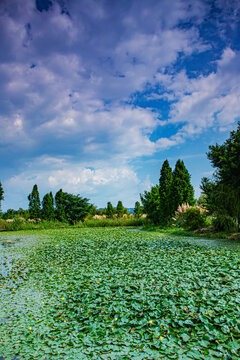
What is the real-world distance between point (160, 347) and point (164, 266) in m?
3.20

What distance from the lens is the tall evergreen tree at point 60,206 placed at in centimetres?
2767

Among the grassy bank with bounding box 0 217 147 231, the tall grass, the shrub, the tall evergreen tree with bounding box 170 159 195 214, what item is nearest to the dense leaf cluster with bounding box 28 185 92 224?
the grassy bank with bounding box 0 217 147 231

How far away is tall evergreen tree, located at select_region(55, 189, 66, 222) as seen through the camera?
90.8 ft

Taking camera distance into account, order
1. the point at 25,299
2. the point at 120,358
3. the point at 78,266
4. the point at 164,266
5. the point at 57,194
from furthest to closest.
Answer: the point at 57,194
the point at 78,266
the point at 164,266
the point at 25,299
the point at 120,358

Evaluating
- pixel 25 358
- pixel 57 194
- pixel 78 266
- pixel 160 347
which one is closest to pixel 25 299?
pixel 25 358

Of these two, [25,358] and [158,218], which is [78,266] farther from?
[158,218]

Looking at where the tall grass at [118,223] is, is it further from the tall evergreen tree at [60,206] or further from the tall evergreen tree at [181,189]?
the tall evergreen tree at [181,189]

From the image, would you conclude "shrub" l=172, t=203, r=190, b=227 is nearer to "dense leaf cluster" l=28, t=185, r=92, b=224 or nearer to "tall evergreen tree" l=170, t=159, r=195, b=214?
"tall evergreen tree" l=170, t=159, r=195, b=214

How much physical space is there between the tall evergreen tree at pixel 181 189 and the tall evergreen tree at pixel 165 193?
0.57 meters

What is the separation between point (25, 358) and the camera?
8.37 ft

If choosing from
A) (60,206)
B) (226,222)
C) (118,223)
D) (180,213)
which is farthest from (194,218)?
(60,206)

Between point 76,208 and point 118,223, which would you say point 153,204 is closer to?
point 118,223

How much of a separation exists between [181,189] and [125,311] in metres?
14.5

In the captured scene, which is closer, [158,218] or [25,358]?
[25,358]
